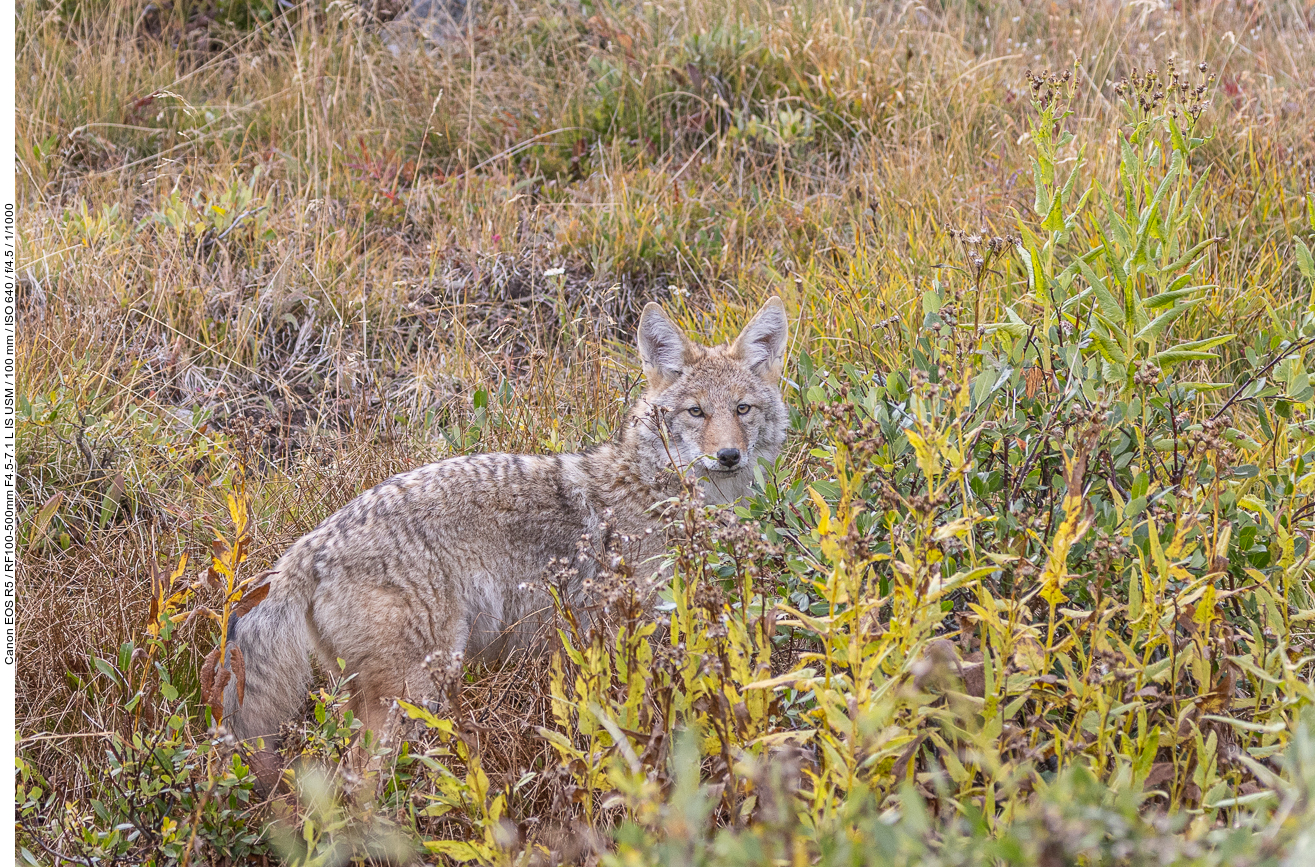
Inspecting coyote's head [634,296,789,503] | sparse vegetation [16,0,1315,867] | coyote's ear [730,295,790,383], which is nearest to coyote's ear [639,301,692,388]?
coyote's head [634,296,789,503]

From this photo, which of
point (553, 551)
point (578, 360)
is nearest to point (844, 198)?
point (578, 360)

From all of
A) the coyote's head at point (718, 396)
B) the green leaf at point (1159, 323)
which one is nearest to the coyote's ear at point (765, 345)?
the coyote's head at point (718, 396)

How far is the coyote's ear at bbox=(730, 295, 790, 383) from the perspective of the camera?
4465 mm

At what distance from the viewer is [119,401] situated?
487 centimetres

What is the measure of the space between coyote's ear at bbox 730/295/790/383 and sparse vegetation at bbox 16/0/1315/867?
0.78 ft

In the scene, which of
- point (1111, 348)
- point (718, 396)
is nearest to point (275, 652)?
point (718, 396)

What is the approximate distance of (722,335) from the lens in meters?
5.17

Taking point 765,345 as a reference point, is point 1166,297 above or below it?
above

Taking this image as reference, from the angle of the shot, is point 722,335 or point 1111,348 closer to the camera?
point 1111,348

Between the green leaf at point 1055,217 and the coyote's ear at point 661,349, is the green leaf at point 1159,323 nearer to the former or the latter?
the green leaf at point 1055,217

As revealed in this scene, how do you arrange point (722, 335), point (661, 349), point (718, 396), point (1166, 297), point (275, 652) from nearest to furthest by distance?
point (1166, 297)
point (275, 652)
point (718, 396)
point (661, 349)
point (722, 335)

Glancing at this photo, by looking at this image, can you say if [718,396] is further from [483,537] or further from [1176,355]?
[1176,355]

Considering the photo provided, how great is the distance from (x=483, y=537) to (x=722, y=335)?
6.24 ft

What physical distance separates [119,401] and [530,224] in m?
2.46
